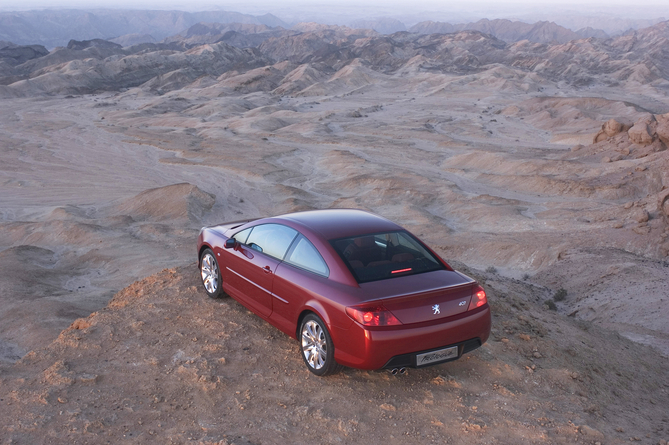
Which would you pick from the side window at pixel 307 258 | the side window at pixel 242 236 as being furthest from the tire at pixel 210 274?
the side window at pixel 307 258

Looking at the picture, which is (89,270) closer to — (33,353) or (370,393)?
(33,353)

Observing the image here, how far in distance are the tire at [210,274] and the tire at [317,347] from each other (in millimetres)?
1841

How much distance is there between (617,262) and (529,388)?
25.0ft

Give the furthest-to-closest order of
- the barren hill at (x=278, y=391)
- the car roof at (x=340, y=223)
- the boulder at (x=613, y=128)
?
1. the boulder at (x=613, y=128)
2. the car roof at (x=340, y=223)
3. the barren hill at (x=278, y=391)

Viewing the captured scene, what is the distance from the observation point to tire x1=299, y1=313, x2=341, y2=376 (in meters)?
4.52

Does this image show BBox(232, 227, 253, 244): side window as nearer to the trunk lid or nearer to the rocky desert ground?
the rocky desert ground

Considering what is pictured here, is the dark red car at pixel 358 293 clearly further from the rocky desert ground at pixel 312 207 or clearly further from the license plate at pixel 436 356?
the rocky desert ground at pixel 312 207

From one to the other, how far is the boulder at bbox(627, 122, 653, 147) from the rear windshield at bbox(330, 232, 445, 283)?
77.8ft

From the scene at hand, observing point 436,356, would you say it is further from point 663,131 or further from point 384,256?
point 663,131

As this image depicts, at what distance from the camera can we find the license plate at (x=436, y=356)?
4.35 metres

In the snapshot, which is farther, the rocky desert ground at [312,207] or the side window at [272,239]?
the side window at [272,239]

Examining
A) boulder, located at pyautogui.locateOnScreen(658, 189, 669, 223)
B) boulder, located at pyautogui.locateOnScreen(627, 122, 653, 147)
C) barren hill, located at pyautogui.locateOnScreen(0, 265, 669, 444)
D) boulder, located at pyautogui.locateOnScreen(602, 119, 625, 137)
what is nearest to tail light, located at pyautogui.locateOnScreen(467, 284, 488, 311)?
barren hill, located at pyautogui.locateOnScreen(0, 265, 669, 444)

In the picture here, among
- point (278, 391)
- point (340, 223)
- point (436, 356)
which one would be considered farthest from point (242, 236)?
point (436, 356)

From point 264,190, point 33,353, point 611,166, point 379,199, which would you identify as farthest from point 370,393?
point 611,166
